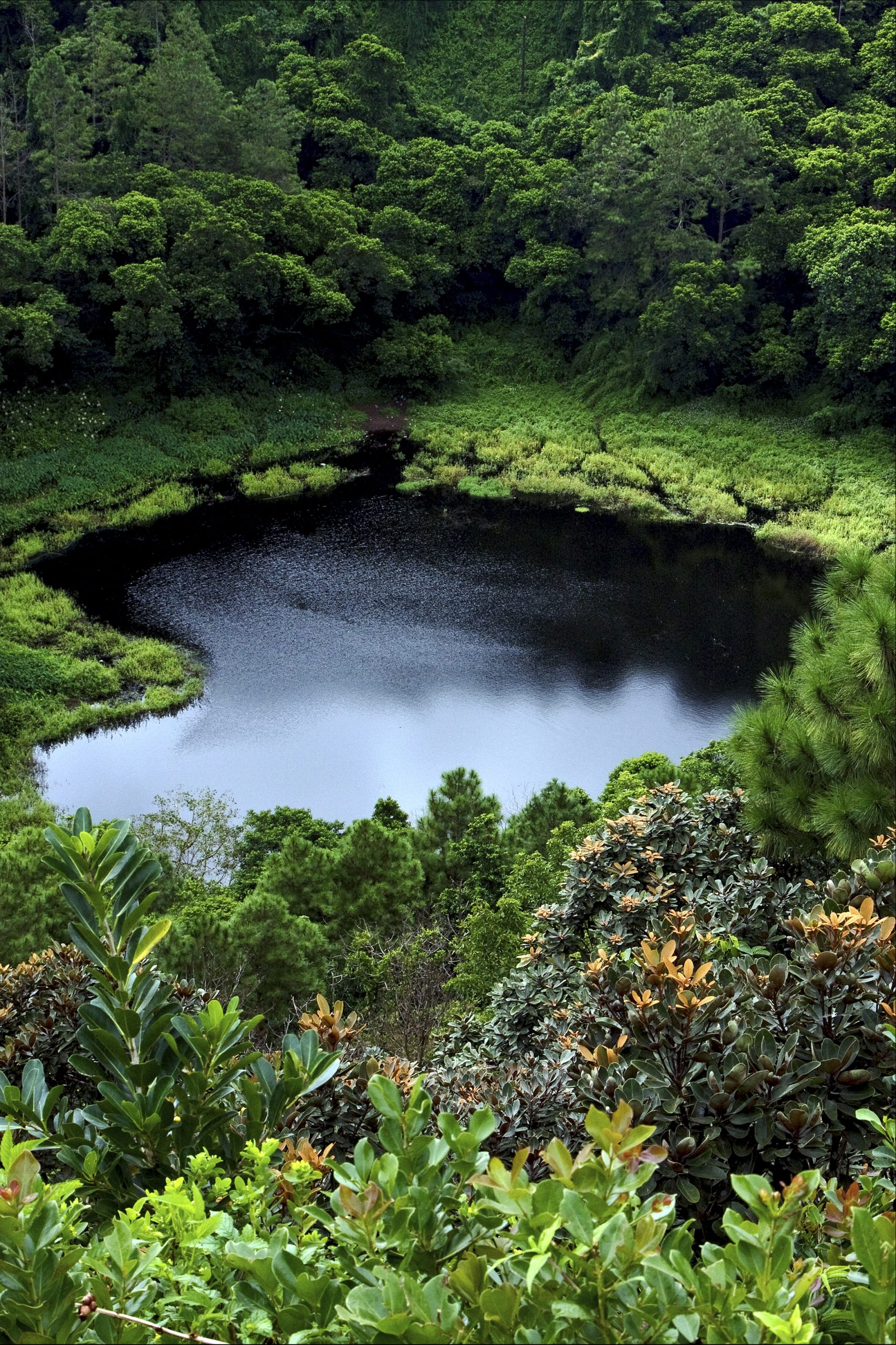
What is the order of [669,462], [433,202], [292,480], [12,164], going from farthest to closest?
[433,202] → [12,164] → [669,462] → [292,480]

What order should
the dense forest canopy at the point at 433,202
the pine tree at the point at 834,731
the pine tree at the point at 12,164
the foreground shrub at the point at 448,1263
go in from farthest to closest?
the pine tree at the point at 12,164
the dense forest canopy at the point at 433,202
the pine tree at the point at 834,731
the foreground shrub at the point at 448,1263

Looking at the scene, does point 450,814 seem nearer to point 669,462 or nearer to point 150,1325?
point 150,1325

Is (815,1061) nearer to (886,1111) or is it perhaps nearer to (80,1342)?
(886,1111)

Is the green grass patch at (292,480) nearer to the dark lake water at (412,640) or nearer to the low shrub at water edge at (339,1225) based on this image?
the dark lake water at (412,640)

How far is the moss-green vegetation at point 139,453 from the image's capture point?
19.2m

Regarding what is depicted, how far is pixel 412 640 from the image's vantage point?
52.2 ft

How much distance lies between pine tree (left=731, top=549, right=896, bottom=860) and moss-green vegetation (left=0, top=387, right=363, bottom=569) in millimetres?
14568

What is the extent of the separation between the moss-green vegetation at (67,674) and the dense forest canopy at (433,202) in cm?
713

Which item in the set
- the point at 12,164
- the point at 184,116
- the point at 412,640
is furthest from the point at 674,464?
the point at 12,164

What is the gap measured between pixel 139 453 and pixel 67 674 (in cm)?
842

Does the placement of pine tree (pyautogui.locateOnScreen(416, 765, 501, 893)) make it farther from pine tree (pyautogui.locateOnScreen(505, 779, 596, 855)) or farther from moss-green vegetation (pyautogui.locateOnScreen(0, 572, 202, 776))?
moss-green vegetation (pyautogui.locateOnScreen(0, 572, 202, 776))

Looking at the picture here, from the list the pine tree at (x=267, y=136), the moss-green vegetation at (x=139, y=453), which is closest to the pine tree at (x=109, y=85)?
the pine tree at (x=267, y=136)

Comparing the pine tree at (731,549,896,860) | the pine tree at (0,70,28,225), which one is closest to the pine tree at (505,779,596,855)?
the pine tree at (731,549,896,860)

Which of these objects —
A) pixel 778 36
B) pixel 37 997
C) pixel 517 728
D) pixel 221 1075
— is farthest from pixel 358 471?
pixel 221 1075
